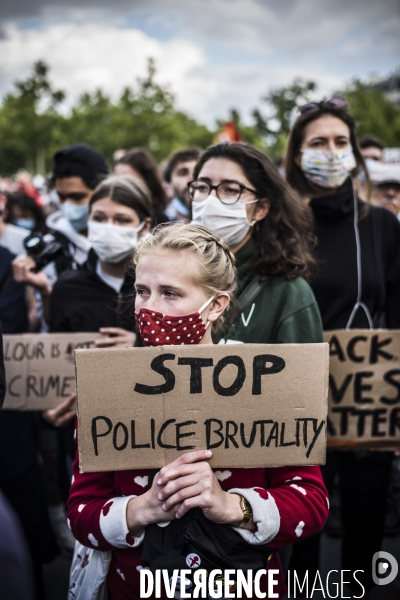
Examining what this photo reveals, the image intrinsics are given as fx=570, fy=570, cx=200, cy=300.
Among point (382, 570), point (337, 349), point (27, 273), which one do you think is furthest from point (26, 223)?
point (382, 570)

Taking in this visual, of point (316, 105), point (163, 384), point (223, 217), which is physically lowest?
point (163, 384)

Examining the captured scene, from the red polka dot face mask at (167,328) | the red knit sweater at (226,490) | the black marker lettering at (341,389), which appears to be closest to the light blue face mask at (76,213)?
the black marker lettering at (341,389)

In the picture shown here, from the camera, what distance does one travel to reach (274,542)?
1.70 metres

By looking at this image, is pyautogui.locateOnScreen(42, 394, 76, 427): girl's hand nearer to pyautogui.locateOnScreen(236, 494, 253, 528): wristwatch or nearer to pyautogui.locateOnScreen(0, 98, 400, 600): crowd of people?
pyautogui.locateOnScreen(0, 98, 400, 600): crowd of people

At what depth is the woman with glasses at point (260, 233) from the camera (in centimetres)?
228

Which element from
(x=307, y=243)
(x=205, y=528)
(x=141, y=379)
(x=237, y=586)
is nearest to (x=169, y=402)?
(x=141, y=379)

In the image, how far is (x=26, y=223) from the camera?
22.6 ft

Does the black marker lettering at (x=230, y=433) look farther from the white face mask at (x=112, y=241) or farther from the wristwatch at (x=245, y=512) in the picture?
the white face mask at (x=112, y=241)

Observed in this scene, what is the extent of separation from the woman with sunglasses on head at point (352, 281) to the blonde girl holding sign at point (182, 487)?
1075mm

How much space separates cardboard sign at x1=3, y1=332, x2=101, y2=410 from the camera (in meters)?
2.88

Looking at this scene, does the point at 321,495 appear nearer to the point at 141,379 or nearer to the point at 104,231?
the point at 141,379

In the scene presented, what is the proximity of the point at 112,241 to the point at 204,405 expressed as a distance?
1.71 meters

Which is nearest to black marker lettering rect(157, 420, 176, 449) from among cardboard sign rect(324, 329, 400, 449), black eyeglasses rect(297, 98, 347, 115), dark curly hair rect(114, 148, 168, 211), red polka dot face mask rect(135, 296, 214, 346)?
red polka dot face mask rect(135, 296, 214, 346)

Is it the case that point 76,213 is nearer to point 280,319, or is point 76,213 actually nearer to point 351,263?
point 351,263
